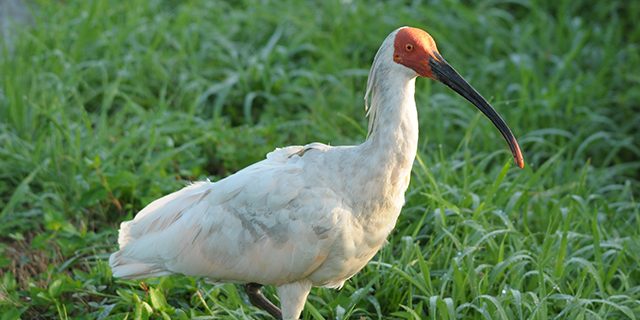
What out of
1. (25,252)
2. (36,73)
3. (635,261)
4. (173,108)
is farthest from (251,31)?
(635,261)

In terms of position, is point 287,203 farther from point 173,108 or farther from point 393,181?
point 173,108

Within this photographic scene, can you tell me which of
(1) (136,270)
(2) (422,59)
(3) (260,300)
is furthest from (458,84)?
(1) (136,270)

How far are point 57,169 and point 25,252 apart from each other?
59cm

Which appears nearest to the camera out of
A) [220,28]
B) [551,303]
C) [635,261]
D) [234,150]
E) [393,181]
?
[393,181]

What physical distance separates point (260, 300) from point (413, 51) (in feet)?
4.09

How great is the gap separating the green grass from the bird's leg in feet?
0.33

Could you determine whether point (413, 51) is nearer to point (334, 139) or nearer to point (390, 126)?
point (390, 126)

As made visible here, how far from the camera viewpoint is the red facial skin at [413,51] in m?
3.77

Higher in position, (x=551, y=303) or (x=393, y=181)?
(x=393, y=181)

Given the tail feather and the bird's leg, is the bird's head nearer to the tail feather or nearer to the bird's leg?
the bird's leg

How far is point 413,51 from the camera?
3.78 metres

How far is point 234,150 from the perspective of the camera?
5.83 meters

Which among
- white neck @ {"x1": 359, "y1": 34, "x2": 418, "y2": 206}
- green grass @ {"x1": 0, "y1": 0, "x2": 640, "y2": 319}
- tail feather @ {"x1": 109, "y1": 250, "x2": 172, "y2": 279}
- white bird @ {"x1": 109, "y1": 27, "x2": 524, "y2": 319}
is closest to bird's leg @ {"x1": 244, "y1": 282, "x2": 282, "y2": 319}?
green grass @ {"x1": 0, "y1": 0, "x2": 640, "y2": 319}

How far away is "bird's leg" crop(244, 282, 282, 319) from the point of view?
4.24 metres
